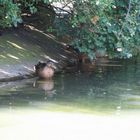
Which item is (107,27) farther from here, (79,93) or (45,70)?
(79,93)

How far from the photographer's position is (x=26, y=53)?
1616cm

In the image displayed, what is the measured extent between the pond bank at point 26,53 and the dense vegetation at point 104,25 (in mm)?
1261

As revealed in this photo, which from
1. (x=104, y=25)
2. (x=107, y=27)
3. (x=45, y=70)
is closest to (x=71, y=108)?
(x=45, y=70)

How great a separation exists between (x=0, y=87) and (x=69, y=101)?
2.16 metres

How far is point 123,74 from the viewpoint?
15875mm

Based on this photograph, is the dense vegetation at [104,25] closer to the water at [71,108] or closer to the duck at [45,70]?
the water at [71,108]

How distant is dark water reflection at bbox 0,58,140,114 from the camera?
11133mm

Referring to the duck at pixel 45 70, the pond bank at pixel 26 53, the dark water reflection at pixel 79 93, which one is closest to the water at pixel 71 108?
the dark water reflection at pixel 79 93

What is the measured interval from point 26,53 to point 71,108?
555cm

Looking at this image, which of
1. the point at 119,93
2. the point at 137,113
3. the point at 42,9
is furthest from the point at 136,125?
the point at 42,9

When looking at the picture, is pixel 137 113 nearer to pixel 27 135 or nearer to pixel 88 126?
pixel 88 126

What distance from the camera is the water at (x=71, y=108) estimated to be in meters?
9.25

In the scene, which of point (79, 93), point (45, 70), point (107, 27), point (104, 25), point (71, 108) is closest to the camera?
point (71, 108)

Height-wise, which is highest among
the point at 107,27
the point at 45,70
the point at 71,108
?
the point at 107,27
